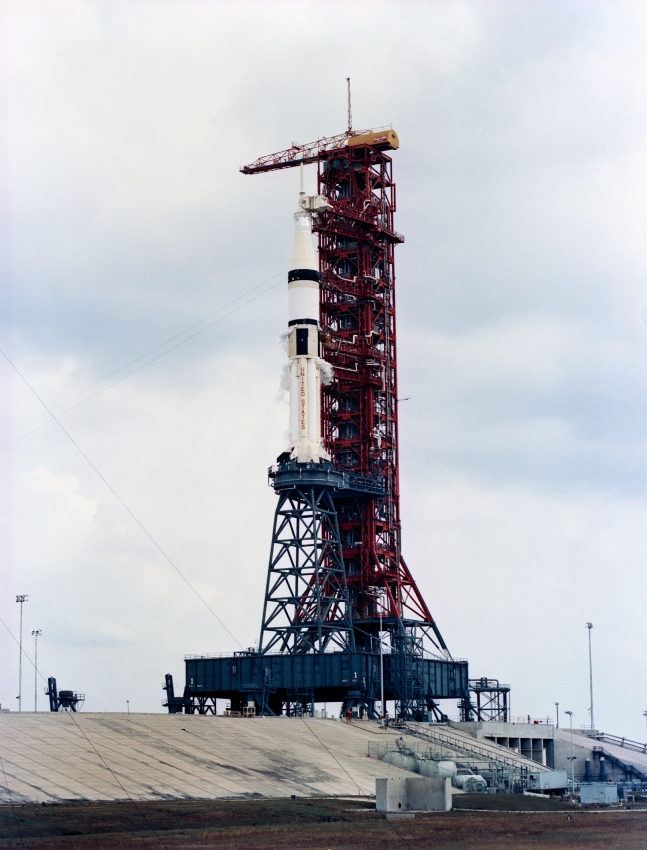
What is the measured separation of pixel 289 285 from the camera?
5007 inches

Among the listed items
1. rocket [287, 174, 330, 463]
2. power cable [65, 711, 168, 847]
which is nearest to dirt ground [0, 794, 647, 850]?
power cable [65, 711, 168, 847]

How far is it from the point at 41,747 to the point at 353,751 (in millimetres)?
25972

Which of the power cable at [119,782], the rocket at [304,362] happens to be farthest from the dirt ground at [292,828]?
the rocket at [304,362]

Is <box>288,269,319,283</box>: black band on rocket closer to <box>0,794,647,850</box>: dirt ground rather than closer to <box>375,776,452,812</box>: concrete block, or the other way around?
<box>375,776,452,812</box>: concrete block

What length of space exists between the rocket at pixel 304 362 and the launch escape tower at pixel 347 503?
0.65ft

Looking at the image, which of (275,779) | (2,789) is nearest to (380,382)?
(275,779)

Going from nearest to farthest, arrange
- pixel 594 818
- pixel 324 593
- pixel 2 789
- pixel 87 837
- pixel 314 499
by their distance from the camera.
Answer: pixel 87 837
pixel 2 789
pixel 594 818
pixel 314 499
pixel 324 593

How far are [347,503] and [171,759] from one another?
57466mm

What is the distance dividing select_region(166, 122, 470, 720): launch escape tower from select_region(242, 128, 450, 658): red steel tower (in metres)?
0.13

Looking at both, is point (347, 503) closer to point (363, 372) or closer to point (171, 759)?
point (363, 372)

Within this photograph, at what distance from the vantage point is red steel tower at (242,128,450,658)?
13575 cm

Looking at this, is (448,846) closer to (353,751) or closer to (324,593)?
(353,751)

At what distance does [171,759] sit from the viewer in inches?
3194

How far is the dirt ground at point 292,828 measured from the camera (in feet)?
183
